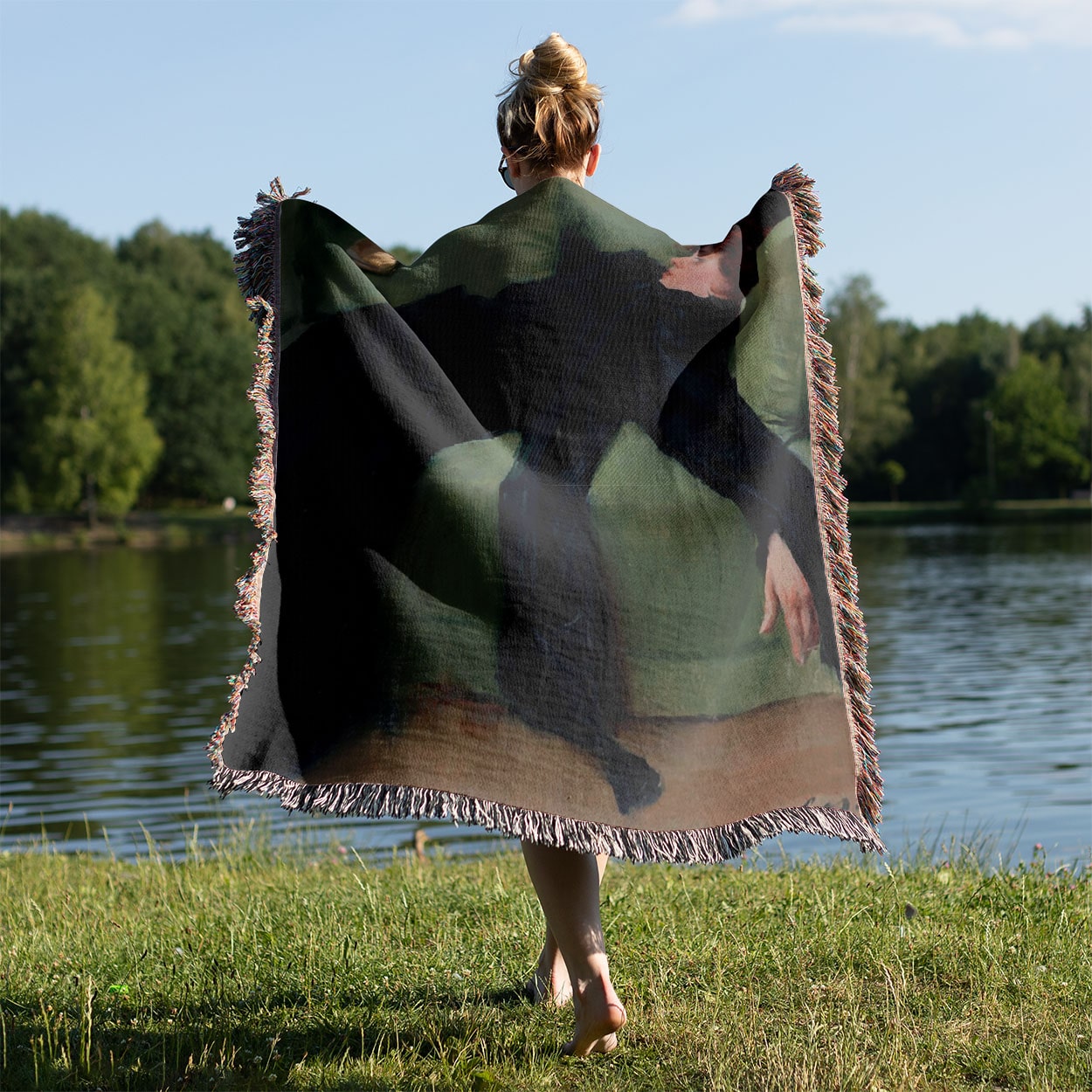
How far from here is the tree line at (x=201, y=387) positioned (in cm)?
4944

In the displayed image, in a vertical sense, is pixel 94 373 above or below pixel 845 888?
above

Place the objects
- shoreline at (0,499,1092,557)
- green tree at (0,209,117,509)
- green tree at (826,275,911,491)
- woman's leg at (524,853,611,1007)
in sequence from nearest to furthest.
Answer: woman's leg at (524,853,611,1007)
shoreline at (0,499,1092,557)
green tree at (0,209,117,509)
green tree at (826,275,911,491)

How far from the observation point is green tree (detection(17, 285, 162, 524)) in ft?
159

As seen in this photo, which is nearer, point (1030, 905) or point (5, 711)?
point (1030, 905)

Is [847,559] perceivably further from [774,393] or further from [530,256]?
[530,256]

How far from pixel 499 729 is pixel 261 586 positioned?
0.64 meters

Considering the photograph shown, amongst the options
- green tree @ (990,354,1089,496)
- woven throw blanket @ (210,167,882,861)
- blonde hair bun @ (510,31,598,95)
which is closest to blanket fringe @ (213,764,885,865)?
woven throw blanket @ (210,167,882,861)

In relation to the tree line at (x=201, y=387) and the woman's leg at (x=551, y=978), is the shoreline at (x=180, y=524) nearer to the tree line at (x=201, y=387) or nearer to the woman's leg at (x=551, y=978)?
the tree line at (x=201, y=387)

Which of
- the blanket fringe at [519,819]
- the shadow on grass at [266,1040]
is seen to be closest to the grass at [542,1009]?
the shadow on grass at [266,1040]

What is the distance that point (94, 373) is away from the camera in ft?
162

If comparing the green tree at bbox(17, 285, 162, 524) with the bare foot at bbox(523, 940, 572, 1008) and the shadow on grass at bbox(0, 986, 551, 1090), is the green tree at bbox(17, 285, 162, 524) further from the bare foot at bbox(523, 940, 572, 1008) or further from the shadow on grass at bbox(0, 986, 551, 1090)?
the bare foot at bbox(523, 940, 572, 1008)

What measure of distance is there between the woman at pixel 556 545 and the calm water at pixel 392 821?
3437mm

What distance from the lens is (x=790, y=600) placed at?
309 centimetres

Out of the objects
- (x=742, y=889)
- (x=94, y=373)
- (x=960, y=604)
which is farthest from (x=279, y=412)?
(x=94, y=373)
